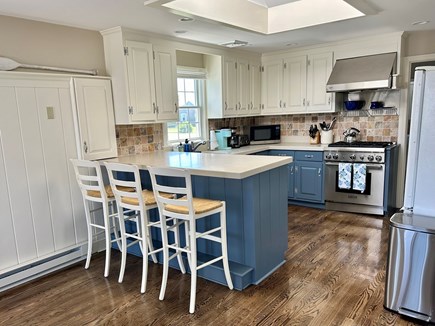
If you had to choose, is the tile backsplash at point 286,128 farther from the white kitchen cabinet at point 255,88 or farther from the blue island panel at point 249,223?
the blue island panel at point 249,223

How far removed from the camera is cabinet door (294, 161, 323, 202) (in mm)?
4582

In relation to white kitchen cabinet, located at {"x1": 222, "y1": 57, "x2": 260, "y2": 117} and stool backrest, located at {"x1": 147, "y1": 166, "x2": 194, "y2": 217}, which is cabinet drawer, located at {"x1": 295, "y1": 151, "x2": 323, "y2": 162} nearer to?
white kitchen cabinet, located at {"x1": 222, "y1": 57, "x2": 260, "y2": 117}

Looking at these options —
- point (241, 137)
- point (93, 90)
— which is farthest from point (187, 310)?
point (241, 137)

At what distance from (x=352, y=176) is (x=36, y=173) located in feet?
12.0

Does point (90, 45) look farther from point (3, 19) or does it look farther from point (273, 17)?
point (273, 17)

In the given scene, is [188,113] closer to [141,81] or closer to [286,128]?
[141,81]

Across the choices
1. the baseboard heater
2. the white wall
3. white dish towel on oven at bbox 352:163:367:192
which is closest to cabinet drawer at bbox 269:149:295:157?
white dish towel on oven at bbox 352:163:367:192

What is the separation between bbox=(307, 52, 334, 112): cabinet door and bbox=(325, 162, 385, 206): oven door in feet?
2.86

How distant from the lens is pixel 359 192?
427cm

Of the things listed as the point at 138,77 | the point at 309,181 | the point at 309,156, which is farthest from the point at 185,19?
the point at 309,181

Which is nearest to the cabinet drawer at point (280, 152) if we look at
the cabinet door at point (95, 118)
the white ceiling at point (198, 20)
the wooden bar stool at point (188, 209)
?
the white ceiling at point (198, 20)

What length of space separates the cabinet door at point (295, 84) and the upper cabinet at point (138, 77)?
78.4 inches

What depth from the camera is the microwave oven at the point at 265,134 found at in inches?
206

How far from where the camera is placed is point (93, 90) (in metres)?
3.30
